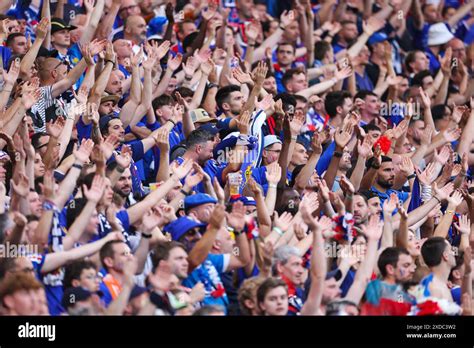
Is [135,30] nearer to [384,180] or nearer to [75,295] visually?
[384,180]

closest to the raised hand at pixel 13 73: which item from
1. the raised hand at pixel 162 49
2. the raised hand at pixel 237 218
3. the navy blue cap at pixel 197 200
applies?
the raised hand at pixel 162 49

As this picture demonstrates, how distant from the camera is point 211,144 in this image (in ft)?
36.7

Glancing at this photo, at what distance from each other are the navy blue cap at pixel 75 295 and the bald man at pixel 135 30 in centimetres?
514

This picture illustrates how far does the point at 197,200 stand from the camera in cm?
1001

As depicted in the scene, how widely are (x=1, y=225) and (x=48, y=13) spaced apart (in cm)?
370

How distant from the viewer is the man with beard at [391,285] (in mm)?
9266

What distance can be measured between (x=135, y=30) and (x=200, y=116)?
167 cm

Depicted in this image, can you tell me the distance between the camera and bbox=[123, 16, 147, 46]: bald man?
13.4 meters

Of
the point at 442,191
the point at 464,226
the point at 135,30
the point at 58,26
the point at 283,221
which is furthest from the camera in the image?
the point at 135,30

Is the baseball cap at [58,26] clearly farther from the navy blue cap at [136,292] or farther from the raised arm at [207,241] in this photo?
the navy blue cap at [136,292]

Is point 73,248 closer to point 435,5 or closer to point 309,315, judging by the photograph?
point 309,315

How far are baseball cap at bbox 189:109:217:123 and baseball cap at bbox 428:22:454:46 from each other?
16.1 ft

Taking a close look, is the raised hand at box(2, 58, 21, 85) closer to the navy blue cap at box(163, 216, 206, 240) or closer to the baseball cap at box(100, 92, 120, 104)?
the baseball cap at box(100, 92, 120, 104)

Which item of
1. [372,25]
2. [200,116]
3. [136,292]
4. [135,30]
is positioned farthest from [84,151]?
[372,25]
